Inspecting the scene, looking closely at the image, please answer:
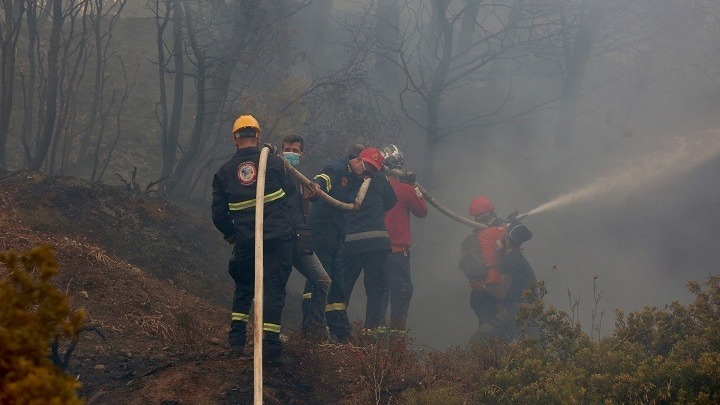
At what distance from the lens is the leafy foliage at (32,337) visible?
193 cm

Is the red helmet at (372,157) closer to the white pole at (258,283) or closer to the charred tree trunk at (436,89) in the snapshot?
the white pole at (258,283)

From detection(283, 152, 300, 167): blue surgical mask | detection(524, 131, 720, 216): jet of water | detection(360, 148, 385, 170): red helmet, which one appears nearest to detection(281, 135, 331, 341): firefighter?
detection(283, 152, 300, 167): blue surgical mask

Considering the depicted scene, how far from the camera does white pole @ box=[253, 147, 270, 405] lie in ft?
13.4

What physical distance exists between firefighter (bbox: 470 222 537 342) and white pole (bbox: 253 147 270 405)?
16.4 ft

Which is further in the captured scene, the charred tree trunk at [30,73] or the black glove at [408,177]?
the black glove at [408,177]

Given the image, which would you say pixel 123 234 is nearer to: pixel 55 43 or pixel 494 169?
pixel 55 43

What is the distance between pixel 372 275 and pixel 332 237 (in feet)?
2.70

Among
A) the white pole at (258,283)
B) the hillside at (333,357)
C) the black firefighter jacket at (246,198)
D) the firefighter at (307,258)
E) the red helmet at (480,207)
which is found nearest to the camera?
the white pole at (258,283)

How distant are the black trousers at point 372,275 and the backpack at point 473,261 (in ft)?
7.46

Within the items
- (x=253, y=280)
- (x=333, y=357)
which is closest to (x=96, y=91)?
(x=253, y=280)

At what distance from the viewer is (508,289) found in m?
9.80

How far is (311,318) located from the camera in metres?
7.11

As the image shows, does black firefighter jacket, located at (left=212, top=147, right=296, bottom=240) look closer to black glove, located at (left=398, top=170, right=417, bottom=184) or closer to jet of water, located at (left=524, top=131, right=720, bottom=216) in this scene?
black glove, located at (left=398, top=170, right=417, bottom=184)

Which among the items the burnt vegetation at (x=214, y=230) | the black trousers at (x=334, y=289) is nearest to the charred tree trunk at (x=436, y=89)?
the burnt vegetation at (x=214, y=230)
